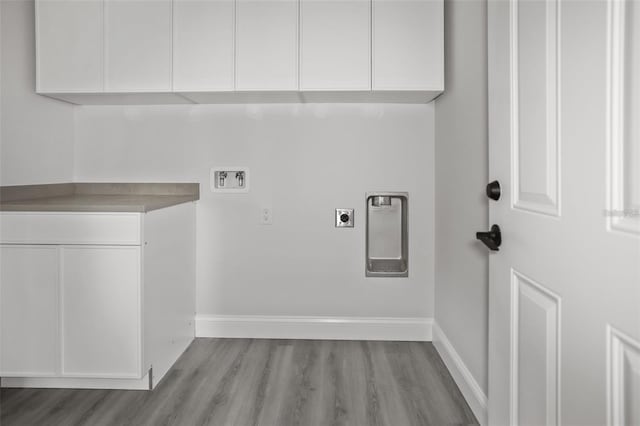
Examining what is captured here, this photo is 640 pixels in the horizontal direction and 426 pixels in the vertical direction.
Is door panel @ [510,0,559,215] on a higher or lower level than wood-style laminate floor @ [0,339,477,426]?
higher

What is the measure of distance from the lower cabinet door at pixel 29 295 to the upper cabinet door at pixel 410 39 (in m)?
1.93

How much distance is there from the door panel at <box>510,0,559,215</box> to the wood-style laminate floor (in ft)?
3.95

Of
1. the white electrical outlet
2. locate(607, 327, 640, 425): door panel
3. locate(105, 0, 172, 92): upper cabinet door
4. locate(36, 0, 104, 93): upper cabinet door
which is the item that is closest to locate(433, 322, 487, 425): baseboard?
locate(607, 327, 640, 425): door panel

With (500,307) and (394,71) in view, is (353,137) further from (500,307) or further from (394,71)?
(500,307)

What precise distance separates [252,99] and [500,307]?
1.91 metres

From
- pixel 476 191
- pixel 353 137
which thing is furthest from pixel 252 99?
pixel 476 191

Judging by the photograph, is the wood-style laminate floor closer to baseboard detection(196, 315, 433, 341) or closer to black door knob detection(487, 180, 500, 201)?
baseboard detection(196, 315, 433, 341)

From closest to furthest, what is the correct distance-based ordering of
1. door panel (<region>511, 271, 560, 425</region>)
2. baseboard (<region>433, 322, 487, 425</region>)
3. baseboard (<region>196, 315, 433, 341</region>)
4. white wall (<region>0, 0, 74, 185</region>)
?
door panel (<region>511, 271, 560, 425</region>), baseboard (<region>433, 322, 487, 425</region>), white wall (<region>0, 0, 74, 185</region>), baseboard (<region>196, 315, 433, 341</region>)

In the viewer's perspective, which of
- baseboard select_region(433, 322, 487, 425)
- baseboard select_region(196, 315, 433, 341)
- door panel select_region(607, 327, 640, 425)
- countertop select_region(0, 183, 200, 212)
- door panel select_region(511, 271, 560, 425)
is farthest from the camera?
baseboard select_region(196, 315, 433, 341)

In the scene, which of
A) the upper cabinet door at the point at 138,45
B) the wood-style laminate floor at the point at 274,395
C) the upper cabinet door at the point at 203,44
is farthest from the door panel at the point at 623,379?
the upper cabinet door at the point at 138,45

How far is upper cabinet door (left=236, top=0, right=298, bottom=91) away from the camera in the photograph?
2.27 m

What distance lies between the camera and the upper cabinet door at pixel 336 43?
7.41 ft

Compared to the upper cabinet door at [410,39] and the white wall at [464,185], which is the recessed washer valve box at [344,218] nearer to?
the white wall at [464,185]

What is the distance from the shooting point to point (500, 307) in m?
1.20
